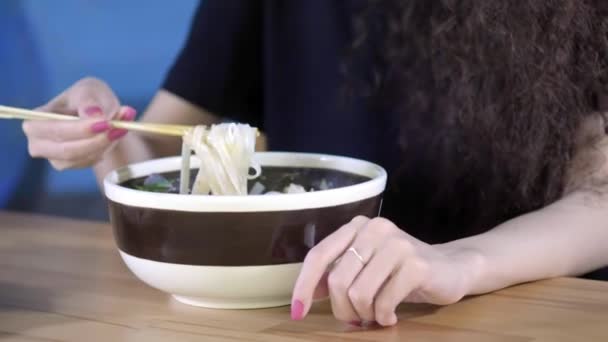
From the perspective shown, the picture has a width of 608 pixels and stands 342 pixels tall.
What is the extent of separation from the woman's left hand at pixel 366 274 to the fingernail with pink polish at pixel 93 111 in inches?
15.6

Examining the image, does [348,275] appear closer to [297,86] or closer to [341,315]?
[341,315]

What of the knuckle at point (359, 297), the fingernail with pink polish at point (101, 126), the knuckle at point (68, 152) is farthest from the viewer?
the knuckle at point (68, 152)

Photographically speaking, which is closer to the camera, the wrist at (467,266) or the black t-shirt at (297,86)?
the wrist at (467,266)

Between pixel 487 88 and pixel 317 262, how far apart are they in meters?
0.50

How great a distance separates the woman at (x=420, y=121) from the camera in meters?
0.77

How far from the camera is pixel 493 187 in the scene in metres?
1.24

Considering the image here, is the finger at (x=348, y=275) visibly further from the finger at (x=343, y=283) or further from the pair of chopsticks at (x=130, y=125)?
the pair of chopsticks at (x=130, y=125)

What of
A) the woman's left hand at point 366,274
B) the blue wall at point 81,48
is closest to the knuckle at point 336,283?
the woman's left hand at point 366,274

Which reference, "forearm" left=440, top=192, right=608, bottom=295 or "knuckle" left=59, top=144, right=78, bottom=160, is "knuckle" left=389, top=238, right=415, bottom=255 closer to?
"forearm" left=440, top=192, right=608, bottom=295

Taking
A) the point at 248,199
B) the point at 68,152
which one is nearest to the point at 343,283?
the point at 248,199

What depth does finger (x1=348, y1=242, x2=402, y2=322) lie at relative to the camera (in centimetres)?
72

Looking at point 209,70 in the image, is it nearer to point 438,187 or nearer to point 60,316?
point 438,187

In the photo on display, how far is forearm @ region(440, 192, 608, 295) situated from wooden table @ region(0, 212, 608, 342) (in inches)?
0.7

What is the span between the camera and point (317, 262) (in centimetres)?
73
